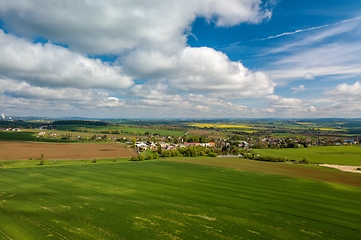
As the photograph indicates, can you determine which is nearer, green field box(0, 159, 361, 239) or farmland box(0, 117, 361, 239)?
green field box(0, 159, 361, 239)

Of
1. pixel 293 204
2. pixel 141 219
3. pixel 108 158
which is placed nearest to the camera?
pixel 141 219

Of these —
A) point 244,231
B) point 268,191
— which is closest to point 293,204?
point 268,191

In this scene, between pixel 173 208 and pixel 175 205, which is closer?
pixel 173 208

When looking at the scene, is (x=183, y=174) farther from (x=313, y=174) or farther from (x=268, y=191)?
(x=313, y=174)

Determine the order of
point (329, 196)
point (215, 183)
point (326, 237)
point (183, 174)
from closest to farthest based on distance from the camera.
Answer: point (326, 237) → point (329, 196) → point (215, 183) → point (183, 174)

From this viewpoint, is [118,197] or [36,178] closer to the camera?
[118,197]

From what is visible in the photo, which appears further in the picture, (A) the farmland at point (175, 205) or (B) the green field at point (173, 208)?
(A) the farmland at point (175, 205)

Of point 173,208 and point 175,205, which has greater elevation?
point 173,208
